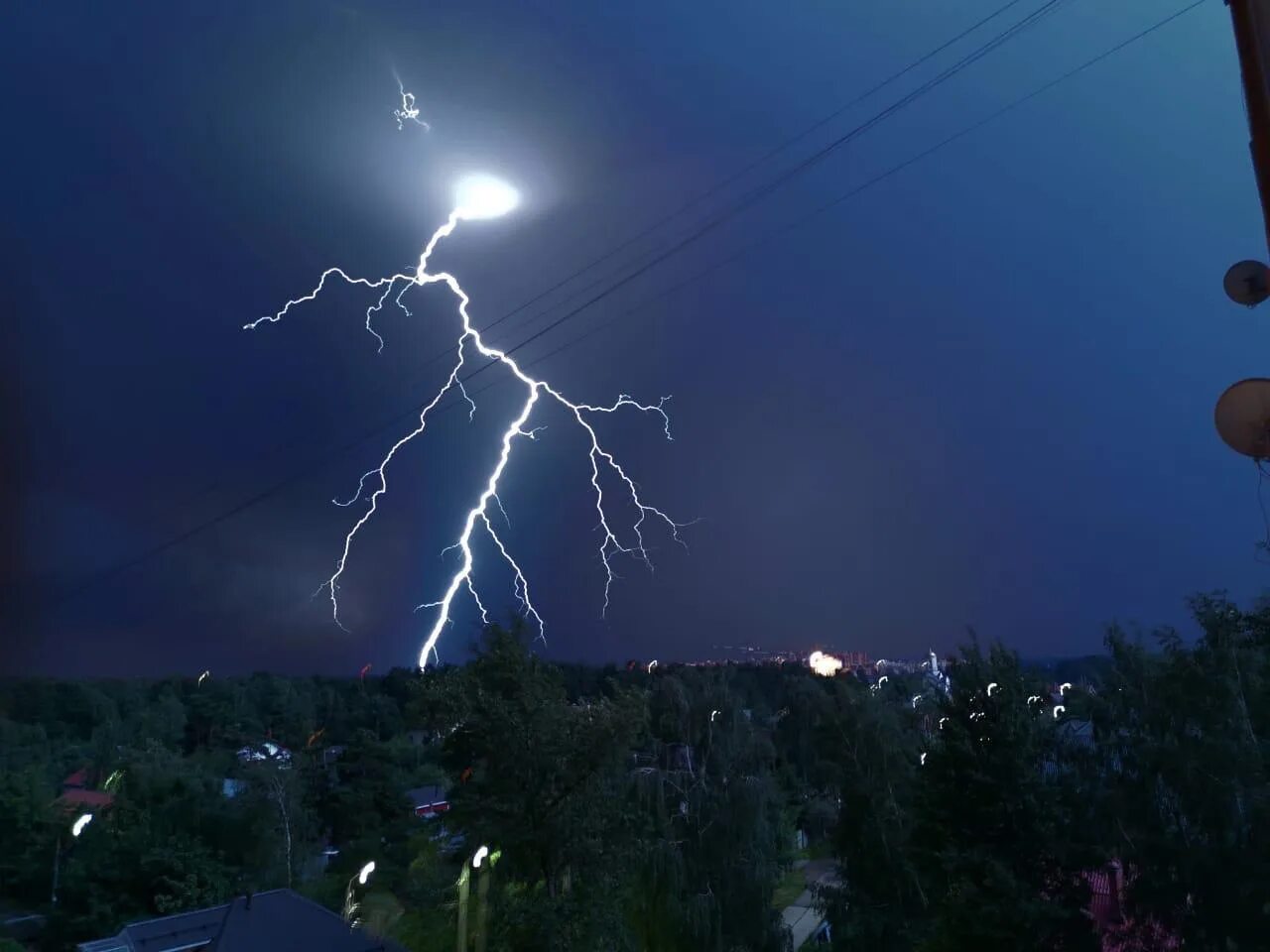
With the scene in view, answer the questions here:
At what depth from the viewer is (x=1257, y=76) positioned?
64.0 inches

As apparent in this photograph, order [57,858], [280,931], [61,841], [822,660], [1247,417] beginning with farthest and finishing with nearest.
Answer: [822,660] → [61,841] → [57,858] → [280,931] → [1247,417]

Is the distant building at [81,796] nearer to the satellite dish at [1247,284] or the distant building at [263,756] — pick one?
the distant building at [263,756]

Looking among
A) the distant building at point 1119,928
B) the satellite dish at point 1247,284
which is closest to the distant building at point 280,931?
the distant building at point 1119,928

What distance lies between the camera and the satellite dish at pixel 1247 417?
2.25m

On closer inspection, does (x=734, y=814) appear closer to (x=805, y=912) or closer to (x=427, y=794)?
(x=805, y=912)

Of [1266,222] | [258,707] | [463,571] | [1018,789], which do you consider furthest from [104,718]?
[1266,222]

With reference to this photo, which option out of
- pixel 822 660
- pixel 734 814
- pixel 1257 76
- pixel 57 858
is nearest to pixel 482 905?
pixel 734 814

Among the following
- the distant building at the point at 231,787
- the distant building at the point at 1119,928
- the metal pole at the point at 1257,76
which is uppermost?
the distant building at the point at 231,787

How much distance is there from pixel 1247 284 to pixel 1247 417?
440 millimetres

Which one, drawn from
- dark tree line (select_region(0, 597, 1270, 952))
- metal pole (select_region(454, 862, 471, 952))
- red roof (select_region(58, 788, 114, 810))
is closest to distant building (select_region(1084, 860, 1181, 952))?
dark tree line (select_region(0, 597, 1270, 952))

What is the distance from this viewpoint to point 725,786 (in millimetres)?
15172

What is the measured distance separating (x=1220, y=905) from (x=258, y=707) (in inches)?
1458

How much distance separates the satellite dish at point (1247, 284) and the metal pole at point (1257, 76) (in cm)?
93

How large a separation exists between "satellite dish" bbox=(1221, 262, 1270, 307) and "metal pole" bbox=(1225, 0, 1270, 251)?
3.06ft
